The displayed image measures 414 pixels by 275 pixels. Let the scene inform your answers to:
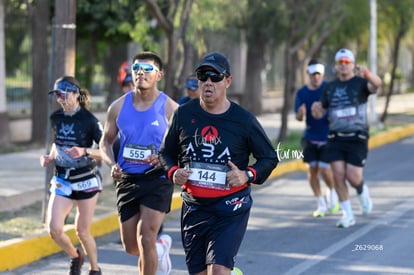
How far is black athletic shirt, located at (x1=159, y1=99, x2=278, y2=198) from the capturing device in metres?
5.63

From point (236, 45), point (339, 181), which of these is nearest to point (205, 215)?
point (339, 181)

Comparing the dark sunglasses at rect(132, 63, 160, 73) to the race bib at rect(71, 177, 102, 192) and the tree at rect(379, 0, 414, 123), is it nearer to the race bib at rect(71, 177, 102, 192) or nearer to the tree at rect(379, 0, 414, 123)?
the race bib at rect(71, 177, 102, 192)

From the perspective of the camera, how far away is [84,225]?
25.0ft

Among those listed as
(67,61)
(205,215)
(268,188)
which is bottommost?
(268,188)

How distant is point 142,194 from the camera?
6.82 metres

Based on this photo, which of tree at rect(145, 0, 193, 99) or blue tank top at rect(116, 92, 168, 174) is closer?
blue tank top at rect(116, 92, 168, 174)

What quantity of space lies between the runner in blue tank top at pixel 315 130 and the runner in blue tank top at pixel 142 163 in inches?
158

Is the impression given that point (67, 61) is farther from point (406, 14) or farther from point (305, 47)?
point (305, 47)

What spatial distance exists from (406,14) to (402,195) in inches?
469

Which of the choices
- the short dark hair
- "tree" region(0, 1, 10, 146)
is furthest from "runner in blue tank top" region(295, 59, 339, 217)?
"tree" region(0, 1, 10, 146)

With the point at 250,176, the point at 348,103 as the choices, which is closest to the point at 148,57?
the point at 250,176

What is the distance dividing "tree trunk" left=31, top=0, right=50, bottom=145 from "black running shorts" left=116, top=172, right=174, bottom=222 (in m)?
11.2

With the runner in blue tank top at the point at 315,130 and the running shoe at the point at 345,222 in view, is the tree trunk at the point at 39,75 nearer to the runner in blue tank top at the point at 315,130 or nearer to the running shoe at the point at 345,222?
the runner in blue tank top at the point at 315,130

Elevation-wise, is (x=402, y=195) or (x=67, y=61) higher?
(x=67, y=61)
